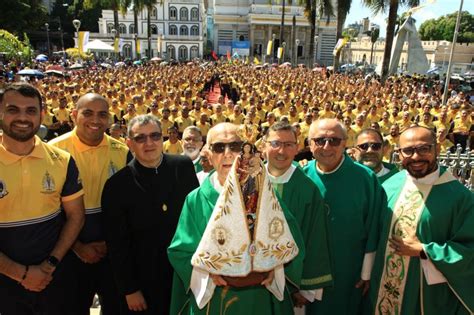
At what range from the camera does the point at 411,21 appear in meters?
13.4

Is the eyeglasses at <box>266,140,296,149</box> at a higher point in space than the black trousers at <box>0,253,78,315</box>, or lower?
higher

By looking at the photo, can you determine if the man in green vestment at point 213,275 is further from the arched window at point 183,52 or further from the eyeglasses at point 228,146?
the arched window at point 183,52

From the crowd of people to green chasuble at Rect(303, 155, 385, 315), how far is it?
0.01 m

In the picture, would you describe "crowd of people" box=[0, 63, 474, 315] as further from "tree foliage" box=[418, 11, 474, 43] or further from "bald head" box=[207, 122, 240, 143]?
"tree foliage" box=[418, 11, 474, 43]

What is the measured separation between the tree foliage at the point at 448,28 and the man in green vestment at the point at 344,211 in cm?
7409

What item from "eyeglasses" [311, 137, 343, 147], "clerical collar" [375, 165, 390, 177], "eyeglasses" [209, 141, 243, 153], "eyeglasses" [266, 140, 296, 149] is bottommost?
"clerical collar" [375, 165, 390, 177]

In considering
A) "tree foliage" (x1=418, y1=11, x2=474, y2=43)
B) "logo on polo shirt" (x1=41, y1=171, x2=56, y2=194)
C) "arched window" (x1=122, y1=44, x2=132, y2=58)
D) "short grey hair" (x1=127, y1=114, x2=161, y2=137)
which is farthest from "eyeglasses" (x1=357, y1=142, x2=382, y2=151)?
"tree foliage" (x1=418, y1=11, x2=474, y2=43)

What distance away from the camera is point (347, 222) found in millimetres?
3492

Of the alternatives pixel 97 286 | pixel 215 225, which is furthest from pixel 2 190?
pixel 215 225

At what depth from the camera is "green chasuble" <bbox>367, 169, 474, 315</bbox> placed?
2.92m

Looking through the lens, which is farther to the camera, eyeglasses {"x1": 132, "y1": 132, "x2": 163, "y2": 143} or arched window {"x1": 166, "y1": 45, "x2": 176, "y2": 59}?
arched window {"x1": 166, "y1": 45, "x2": 176, "y2": 59}

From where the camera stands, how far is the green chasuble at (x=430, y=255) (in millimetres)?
2918

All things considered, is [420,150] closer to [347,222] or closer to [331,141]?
[331,141]

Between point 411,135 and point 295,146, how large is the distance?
87cm
